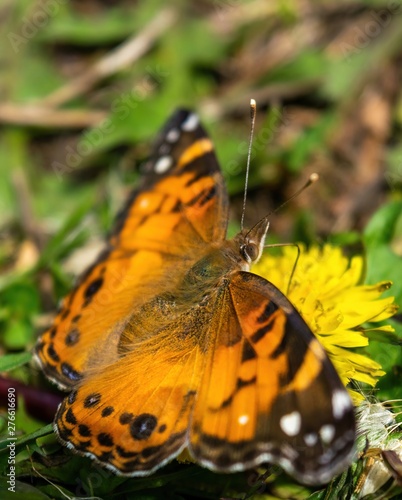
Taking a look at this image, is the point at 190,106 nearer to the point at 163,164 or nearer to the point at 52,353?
the point at 163,164

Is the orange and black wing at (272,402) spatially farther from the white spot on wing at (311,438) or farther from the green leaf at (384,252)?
the green leaf at (384,252)

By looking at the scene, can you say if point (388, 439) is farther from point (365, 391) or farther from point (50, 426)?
point (50, 426)

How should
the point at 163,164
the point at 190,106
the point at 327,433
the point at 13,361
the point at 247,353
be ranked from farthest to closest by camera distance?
1. the point at 190,106
2. the point at 163,164
3. the point at 13,361
4. the point at 247,353
5. the point at 327,433

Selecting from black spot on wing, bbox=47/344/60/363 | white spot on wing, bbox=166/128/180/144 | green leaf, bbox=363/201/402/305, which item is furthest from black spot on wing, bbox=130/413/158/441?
white spot on wing, bbox=166/128/180/144

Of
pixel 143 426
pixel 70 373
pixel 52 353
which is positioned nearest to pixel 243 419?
pixel 143 426

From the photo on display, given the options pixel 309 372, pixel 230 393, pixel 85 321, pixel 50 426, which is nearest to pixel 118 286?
pixel 85 321

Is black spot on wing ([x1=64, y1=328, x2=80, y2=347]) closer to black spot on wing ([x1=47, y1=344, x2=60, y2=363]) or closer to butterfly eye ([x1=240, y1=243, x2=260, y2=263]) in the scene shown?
black spot on wing ([x1=47, y1=344, x2=60, y2=363])
